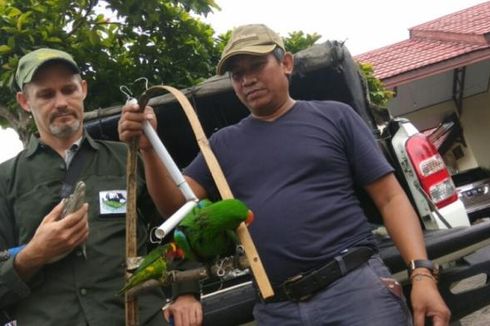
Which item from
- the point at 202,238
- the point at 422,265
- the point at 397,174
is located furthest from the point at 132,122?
the point at 397,174

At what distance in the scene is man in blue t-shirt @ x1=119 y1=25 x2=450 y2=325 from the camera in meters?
1.85

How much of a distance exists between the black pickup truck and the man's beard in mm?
786

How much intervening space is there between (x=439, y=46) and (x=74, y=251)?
11432mm

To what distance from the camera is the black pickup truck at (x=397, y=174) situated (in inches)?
95.1

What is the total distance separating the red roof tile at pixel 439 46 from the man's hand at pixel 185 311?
31.4 ft

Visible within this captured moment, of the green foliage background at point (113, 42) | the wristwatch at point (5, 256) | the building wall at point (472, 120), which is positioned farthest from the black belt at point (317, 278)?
the building wall at point (472, 120)

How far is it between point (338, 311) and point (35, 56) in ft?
4.98

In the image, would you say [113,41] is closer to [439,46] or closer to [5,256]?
[5,256]

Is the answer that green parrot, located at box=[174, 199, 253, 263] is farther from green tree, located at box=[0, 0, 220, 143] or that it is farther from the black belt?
green tree, located at box=[0, 0, 220, 143]

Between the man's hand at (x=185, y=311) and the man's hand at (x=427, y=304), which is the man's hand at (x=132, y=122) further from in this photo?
the man's hand at (x=427, y=304)

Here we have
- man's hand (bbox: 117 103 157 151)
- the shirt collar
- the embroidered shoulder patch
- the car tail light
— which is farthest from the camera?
the car tail light

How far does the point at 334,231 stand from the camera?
6.32 feet

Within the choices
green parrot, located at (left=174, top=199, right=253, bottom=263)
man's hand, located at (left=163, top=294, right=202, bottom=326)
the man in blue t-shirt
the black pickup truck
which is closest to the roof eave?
the black pickup truck

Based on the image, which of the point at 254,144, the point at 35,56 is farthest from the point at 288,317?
the point at 35,56
